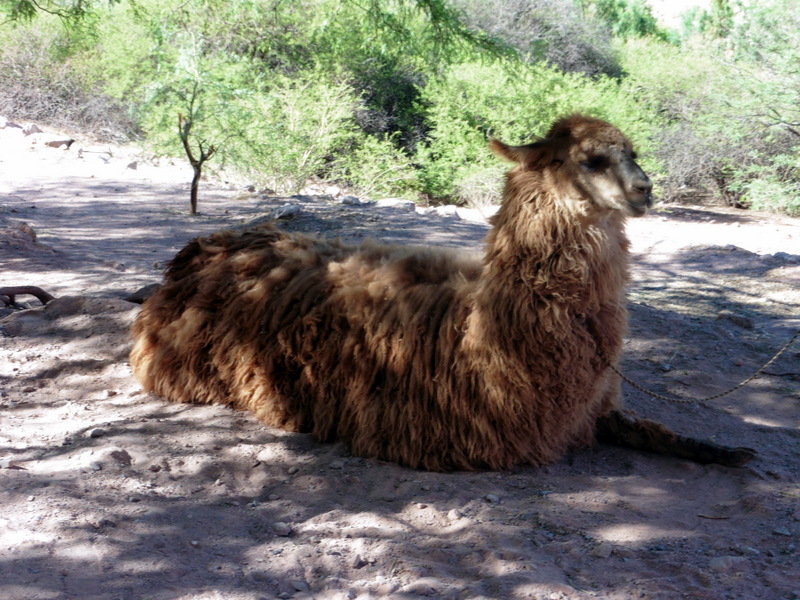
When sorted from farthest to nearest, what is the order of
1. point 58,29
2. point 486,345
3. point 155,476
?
1. point 58,29
2. point 486,345
3. point 155,476

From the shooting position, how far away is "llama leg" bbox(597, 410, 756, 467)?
453 cm

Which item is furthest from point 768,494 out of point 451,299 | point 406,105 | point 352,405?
point 406,105

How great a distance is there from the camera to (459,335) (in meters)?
4.62

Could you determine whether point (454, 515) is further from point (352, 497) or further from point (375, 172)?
point (375, 172)

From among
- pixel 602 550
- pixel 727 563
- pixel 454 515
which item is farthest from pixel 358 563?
pixel 727 563

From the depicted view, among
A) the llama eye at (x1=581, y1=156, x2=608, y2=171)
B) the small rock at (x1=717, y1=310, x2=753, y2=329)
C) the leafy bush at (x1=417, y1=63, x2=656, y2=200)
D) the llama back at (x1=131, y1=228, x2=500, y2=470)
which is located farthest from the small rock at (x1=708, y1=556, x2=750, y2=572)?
the leafy bush at (x1=417, y1=63, x2=656, y2=200)

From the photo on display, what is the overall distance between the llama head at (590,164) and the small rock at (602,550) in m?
1.69

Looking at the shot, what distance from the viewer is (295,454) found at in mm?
4723

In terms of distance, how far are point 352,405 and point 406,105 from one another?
19.6 m

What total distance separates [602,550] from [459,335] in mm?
1536

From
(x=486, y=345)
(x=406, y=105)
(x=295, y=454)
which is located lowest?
(x=295, y=454)

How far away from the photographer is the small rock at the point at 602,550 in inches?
137

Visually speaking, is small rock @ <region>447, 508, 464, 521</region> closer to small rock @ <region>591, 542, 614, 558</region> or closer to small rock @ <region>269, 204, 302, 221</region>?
small rock @ <region>591, 542, 614, 558</region>

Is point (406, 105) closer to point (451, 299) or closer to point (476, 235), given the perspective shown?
point (476, 235)
